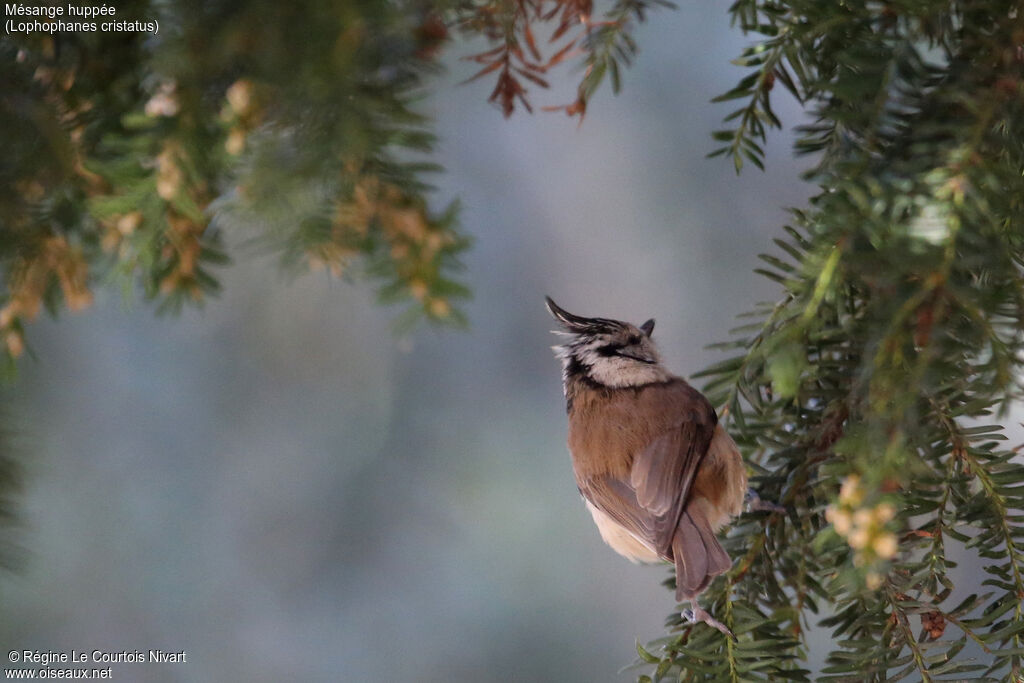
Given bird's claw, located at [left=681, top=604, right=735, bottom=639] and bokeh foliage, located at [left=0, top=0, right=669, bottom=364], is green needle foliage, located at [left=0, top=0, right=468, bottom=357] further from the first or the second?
bird's claw, located at [left=681, top=604, right=735, bottom=639]

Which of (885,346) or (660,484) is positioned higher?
(660,484)

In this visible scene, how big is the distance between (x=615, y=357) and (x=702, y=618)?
832mm

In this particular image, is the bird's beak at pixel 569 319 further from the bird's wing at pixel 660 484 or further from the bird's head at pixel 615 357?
the bird's wing at pixel 660 484

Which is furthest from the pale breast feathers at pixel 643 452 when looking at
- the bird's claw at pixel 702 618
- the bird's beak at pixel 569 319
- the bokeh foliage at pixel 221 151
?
the bokeh foliage at pixel 221 151

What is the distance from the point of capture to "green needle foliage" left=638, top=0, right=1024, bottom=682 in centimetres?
59

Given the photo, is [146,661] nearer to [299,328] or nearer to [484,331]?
[299,328]

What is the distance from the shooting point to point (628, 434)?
1.69 metres

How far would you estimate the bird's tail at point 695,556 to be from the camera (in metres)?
1.13

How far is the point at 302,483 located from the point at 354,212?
2.22 m

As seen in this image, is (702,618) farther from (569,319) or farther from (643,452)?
(569,319)

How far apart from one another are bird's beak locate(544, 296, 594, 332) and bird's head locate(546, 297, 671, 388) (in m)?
0.06

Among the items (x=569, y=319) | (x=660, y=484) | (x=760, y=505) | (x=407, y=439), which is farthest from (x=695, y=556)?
(x=407, y=439)

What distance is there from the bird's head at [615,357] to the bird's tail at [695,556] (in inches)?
16.2

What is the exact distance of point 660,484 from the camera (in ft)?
5.09
